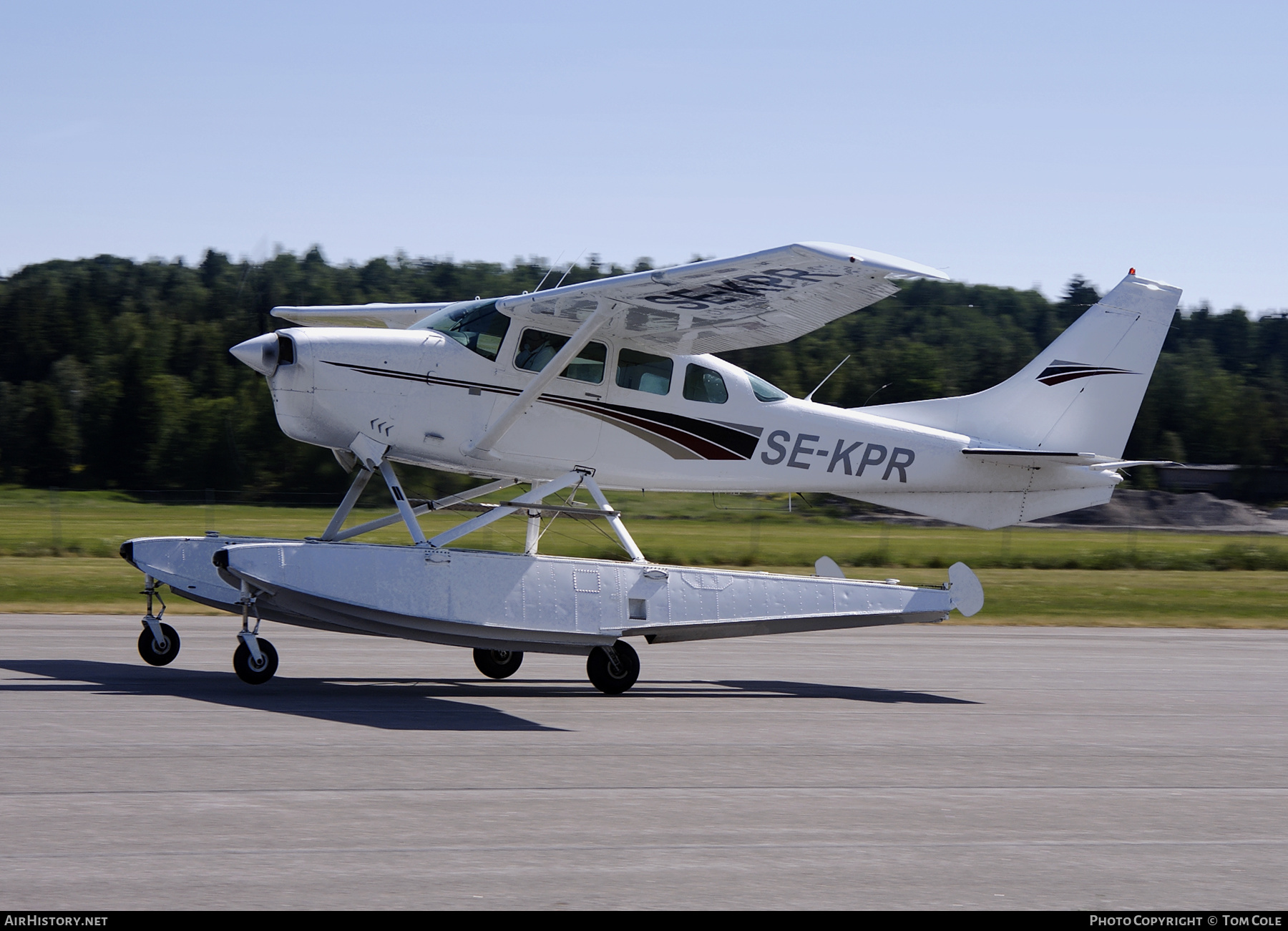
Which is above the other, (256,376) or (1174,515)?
(256,376)

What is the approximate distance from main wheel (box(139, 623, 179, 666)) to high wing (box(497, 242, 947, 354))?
379 cm

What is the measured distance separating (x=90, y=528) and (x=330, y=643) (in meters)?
19.1

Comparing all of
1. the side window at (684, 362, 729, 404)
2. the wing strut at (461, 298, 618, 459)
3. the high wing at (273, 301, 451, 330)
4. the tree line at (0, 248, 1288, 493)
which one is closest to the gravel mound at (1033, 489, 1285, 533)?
the tree line at (0, 248, 1288, 493)

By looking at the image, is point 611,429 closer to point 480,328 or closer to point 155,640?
point 480,328

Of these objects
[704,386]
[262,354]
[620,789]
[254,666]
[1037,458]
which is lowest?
[254,666]

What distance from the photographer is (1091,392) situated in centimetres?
1159

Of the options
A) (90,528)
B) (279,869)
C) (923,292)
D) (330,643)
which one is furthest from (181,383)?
(279,869)

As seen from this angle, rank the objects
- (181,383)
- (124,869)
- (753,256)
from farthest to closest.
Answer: (181,383)
(753,256)
(124,869)

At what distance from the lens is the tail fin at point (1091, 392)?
11562 mm

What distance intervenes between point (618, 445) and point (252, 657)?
11.4 feet

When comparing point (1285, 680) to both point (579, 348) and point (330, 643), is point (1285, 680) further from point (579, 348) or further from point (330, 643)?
point (330, 643)

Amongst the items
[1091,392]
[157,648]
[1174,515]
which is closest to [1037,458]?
[1091,392]

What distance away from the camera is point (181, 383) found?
4409cm

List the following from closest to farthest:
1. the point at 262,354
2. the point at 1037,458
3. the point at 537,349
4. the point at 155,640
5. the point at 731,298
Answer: the point at 731,298, the point at 262,354, the point at 155,640, the point at 537,349, the point at 1037,458
